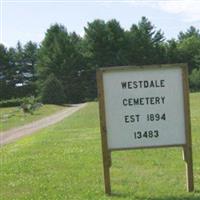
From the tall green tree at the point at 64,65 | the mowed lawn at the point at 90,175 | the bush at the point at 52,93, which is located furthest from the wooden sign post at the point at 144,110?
the tall green tree at the point at 64,65

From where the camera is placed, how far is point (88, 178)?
11.5 m

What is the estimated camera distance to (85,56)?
4301 inches

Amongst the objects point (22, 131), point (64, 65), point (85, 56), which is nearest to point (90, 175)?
point (22, 131)

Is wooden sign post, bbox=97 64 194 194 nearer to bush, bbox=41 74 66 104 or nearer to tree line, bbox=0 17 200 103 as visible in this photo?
bush, bbox=41 74 66 104

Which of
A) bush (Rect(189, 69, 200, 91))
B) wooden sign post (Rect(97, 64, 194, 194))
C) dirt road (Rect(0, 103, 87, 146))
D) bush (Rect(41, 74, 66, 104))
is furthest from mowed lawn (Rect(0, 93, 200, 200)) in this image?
bush (Rect(189, 69, 200, 91))

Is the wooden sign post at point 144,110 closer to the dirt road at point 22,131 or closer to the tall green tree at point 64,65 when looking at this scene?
the dirt road at point 22,131

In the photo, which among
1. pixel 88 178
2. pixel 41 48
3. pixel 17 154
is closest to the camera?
pixel 88 178

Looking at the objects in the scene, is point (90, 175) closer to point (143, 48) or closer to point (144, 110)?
point (144, 110)

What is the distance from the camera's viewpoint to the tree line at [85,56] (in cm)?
10481

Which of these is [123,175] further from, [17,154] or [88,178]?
[17,154]

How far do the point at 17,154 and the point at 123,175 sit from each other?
6.44 meters

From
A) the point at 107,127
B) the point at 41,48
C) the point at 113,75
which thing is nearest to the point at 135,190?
the point at 107,127

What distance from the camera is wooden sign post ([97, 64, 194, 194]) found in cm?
985

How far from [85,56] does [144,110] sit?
9968 centimetres
